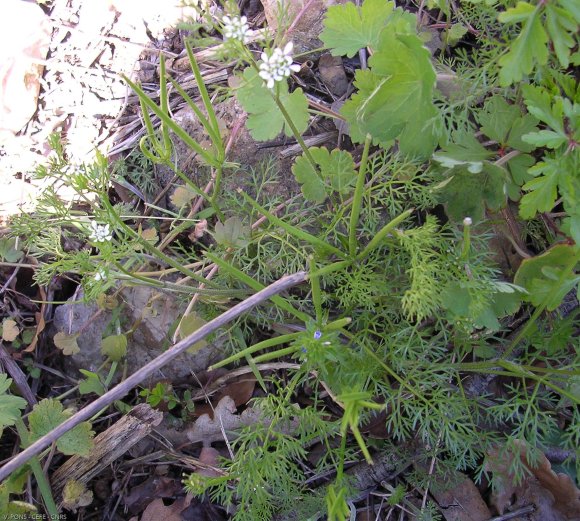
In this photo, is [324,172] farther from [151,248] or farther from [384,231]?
[151,248]

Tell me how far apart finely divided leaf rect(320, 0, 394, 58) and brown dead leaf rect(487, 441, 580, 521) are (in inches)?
57.9

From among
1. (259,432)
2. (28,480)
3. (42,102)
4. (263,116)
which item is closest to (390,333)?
(259,432)

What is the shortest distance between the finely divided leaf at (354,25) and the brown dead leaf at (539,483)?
4.83 ft

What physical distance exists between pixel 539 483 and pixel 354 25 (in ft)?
5.75

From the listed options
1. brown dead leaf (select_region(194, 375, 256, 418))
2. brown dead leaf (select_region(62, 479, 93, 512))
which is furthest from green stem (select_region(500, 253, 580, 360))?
brown dead leaf (select_region(62, 479, 93, 512))

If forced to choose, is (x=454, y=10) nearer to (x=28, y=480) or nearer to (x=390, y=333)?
(x=390, y=333)

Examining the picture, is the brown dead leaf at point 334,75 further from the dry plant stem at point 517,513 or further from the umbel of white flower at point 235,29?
the dry plant stem at point 517,513

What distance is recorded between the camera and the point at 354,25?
1.87 metres

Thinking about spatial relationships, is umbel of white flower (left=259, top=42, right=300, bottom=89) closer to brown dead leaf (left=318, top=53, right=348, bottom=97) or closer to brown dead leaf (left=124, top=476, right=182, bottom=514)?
brown dead leaf (left=318, top=53, right=348, bottom=97)

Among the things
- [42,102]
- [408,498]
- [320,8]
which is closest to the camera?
[408,498]

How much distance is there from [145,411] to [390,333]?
38.1 inches

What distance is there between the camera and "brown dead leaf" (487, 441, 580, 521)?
1.84 meters

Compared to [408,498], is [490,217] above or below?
above

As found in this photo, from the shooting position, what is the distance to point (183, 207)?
7.25 feet
